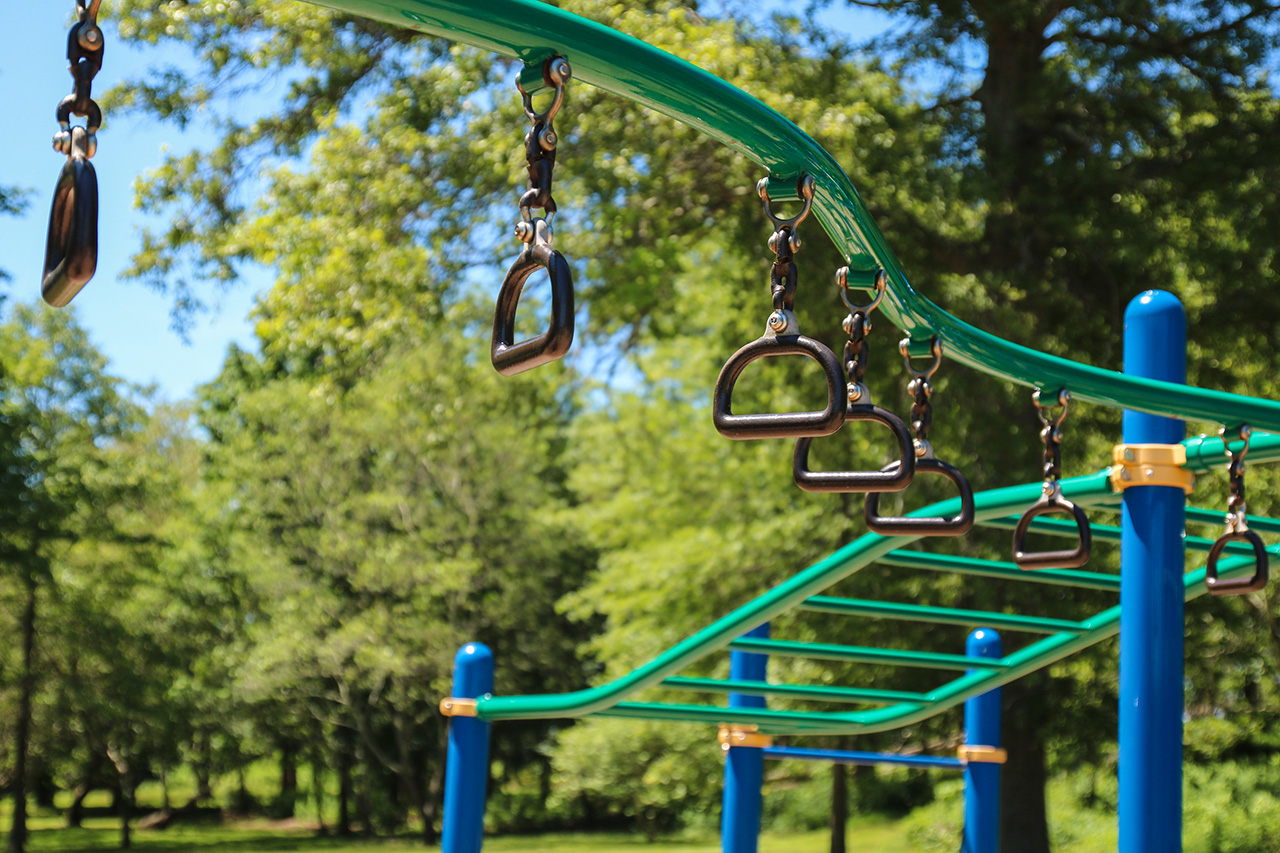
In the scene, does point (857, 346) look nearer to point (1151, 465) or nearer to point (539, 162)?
point (539, 162)

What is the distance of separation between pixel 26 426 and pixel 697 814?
582 inches

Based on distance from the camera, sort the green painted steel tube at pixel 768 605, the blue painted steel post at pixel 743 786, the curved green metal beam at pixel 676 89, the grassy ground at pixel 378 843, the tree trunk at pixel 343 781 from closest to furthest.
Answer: the curved green metal beam at pixel 676 89 < the green painted steel tube at pixel 768 605 < the blue painted steel post at pixel 743 786 < the grassy ground at pixel 378 843 < the tree trunk at pixel 343 781

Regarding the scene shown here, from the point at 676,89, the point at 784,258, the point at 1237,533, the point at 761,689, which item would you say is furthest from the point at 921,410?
the point at 761,689

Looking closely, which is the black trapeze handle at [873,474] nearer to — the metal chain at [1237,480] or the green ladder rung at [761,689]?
the metal chain at [1237,480]

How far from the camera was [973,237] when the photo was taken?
33.9 ft

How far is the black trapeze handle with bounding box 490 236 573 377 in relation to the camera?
119 cm

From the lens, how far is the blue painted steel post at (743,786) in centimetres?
499

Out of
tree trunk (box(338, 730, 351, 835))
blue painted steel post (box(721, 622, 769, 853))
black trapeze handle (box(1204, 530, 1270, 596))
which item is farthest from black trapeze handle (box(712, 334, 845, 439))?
tree trunk (box(338, 730, 351, 835))

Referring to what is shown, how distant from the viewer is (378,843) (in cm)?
2386

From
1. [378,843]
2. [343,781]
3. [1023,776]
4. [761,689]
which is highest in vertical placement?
[761,689]

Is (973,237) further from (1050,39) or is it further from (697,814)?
(697,814)

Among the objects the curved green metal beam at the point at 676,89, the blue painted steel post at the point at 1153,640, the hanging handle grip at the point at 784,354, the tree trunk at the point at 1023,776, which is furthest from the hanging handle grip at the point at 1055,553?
the tree trunk at the point at 1023,776

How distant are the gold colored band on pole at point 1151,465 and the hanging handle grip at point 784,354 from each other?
5.25 ft

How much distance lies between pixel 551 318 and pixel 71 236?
43 centimetres
